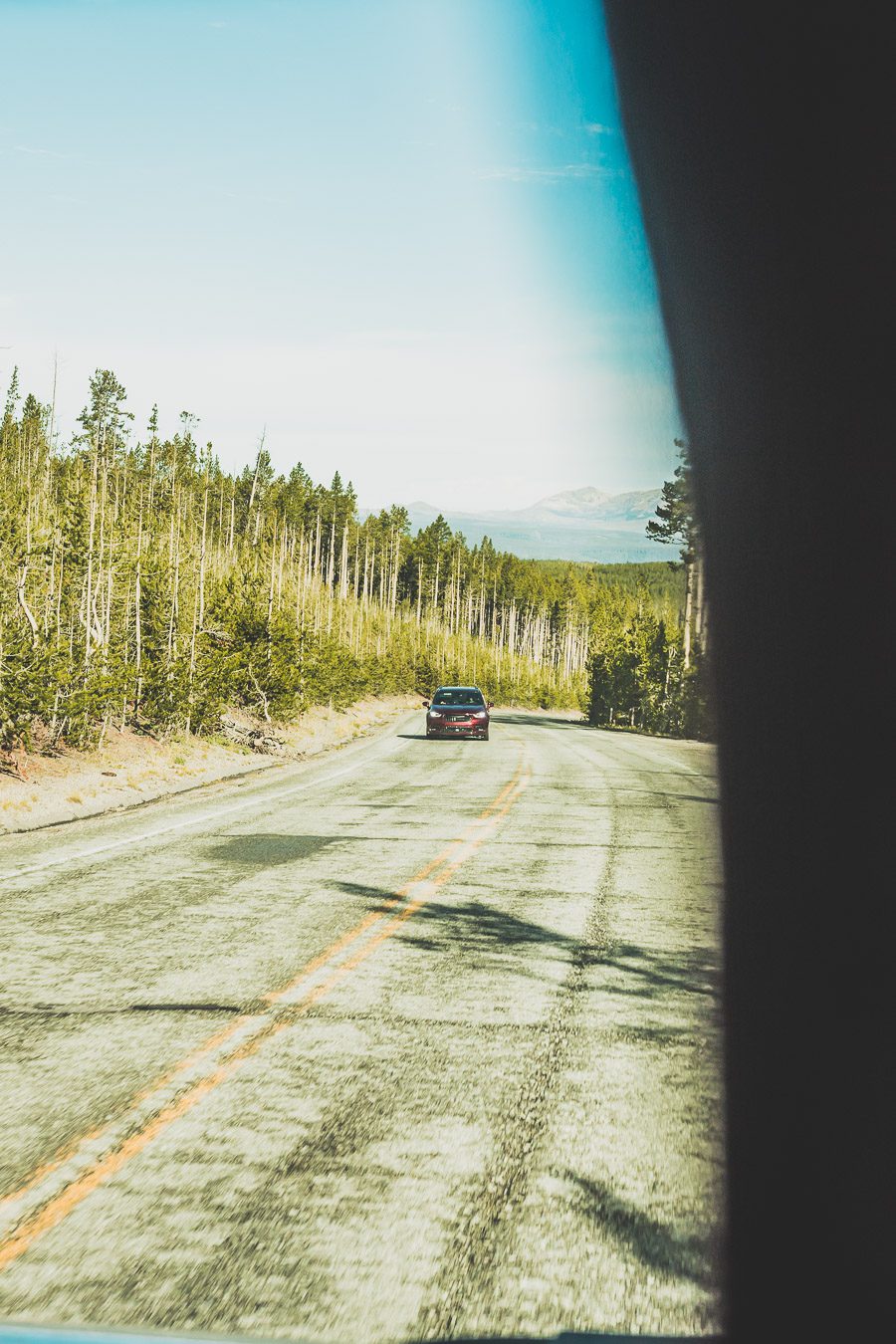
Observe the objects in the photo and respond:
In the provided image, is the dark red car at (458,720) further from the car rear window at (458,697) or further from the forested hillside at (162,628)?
the forested hillside at (162,628)

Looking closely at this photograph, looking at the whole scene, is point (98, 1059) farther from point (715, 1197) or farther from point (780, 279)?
point (780, 279)

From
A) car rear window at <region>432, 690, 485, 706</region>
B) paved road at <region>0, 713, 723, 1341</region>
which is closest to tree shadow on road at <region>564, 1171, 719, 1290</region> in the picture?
paved road at <region>0, 713, 723, 1341</region>

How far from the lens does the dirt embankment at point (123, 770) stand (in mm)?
14625

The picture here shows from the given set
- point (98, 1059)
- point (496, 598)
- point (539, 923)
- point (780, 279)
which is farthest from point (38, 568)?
point (496, 598)

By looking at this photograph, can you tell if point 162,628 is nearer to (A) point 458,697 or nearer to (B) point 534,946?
(A) point 458,697

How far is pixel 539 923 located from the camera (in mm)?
7496

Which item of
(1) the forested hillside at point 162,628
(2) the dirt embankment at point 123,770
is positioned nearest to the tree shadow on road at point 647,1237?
(1) the forested hillside at point 162,628

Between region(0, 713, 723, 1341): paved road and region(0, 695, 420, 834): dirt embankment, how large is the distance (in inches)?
202

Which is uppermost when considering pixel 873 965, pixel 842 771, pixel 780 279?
pixel 780 279

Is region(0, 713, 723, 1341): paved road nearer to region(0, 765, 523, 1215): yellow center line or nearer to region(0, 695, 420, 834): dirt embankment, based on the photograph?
region(0, 765, 523, 1215): yellow center line

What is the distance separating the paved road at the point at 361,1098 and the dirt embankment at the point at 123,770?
5.12m

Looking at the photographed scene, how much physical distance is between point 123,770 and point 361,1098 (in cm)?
1515

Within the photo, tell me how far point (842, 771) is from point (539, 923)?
195 inches

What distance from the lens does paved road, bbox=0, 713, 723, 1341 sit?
2.86 m
